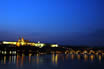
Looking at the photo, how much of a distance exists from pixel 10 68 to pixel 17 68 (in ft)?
2.74

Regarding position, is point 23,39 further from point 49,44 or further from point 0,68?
point 0,68

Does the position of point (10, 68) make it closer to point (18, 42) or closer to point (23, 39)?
point (18, 42)

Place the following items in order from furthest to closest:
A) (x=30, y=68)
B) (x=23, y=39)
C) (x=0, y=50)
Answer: (x=23, y=39)
(x=0, y=50)
(x=30, y=68)

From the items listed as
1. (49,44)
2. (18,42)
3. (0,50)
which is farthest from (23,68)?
(49,44)

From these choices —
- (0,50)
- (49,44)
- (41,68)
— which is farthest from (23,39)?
(41,68)

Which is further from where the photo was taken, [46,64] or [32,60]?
[32,60]

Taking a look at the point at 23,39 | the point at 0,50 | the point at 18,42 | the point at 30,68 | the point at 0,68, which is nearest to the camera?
the point at 0,68

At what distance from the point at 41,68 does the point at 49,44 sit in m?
122

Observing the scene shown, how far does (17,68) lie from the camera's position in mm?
23078

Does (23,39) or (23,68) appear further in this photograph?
(23,39)

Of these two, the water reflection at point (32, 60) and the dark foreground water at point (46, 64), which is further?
the water reflection at point (32, 60)

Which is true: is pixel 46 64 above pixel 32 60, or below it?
above

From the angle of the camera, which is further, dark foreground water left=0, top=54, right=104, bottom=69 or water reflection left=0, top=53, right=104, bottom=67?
water reflection left=0, top=53, right=104, bottom=67

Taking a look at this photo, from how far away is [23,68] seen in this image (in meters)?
23.0
